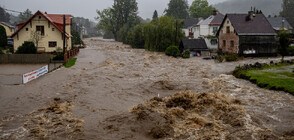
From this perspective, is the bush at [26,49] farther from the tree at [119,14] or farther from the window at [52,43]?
the tree at [119,14]

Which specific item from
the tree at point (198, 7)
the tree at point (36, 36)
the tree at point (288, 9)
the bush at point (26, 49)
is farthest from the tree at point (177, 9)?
the bush at point (26, 49)

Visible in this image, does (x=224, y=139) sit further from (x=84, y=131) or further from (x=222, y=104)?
(x=84, y=131)

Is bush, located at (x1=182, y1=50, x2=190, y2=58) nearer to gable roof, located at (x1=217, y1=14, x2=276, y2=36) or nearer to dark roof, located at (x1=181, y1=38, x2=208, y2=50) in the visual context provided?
dark roof, located at (x1=181, y1=38, x2=208, y2=50)

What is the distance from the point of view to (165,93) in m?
17.2

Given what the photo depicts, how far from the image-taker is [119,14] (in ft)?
307

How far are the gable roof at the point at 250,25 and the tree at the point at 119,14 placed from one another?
57697 millimetres

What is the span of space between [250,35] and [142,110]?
28.8m

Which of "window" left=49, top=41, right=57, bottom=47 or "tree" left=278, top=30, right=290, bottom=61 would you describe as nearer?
"tree" left=278, top=30, right=290, bottom=61

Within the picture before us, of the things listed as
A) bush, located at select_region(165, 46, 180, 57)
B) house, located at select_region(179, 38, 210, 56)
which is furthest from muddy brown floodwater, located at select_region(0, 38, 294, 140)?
house, located at select_region(179, 38, 210, 56)

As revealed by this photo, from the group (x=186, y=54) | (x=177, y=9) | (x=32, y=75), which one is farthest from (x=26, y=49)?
(x=177, y=9)

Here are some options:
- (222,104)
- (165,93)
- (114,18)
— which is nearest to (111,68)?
(165,93)

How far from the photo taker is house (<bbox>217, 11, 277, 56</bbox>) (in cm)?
3609

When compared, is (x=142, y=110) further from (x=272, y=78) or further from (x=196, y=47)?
(x=196, y=47)

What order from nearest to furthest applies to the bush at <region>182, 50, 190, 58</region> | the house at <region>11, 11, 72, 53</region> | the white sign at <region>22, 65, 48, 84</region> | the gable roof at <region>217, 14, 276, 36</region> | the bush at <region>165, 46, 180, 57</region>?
the white sign at <region>22, 65, 48, 84</region> < the gable roof at <region>217, 14, 276, 36</region> < the house at <region>11, 11, 72, 53</region> < the bush at <region>182, 50, 190, 58</region> < the bush at <region>165, 46, 180, 57</region>
